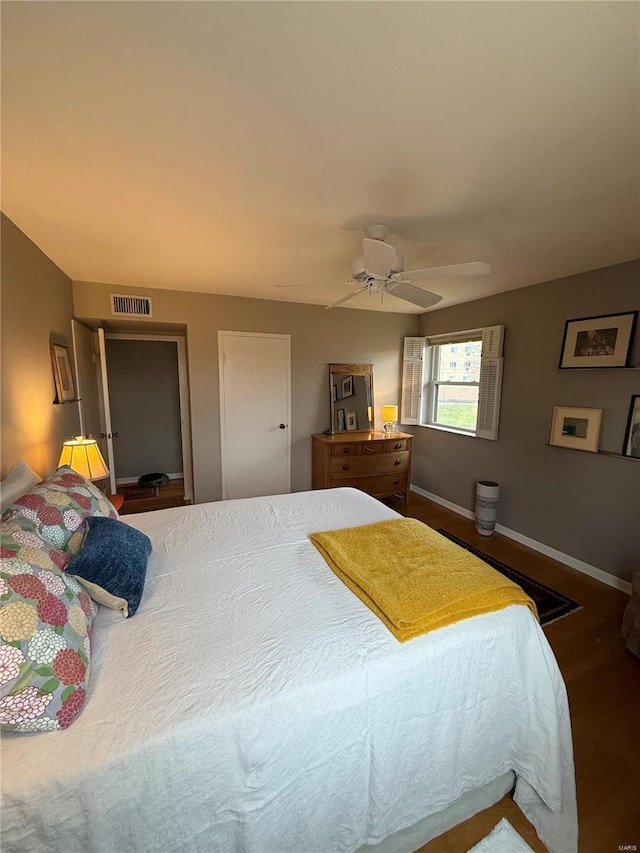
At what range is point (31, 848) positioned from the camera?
0.71m

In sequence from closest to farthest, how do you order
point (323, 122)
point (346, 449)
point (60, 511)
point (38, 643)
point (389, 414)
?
1. point (38, 643)
2. point (323, 122)
3. point (60, 511)
4. point (346, 449)
5. point (389, 414)

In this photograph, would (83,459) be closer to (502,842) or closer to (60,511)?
(60,511)

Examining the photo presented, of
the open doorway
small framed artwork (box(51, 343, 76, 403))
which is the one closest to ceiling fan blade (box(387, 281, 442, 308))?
small framed artwork (box(51, 343, 76, 403))

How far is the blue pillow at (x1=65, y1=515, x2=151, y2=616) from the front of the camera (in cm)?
115

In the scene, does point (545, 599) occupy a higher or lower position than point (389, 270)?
lower

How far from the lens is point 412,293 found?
213cm

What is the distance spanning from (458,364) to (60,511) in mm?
3916

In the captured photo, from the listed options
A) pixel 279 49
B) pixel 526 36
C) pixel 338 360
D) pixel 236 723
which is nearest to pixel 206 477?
pixel 338 360

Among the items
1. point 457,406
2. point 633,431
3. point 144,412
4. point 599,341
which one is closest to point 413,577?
point 633,431

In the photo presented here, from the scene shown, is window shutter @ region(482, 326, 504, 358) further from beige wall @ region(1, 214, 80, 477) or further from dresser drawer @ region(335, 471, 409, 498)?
beige wall @ region(1, 214, 80, 477)

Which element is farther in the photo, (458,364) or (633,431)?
(458,364)

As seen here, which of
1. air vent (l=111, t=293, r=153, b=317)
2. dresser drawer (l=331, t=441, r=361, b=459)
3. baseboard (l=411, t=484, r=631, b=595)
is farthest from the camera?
dresser drawer (l=331, t=441, r=361, b=459)

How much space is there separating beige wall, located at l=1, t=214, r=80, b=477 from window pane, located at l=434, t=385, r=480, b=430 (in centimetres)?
379

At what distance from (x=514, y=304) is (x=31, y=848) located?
13.3ft
